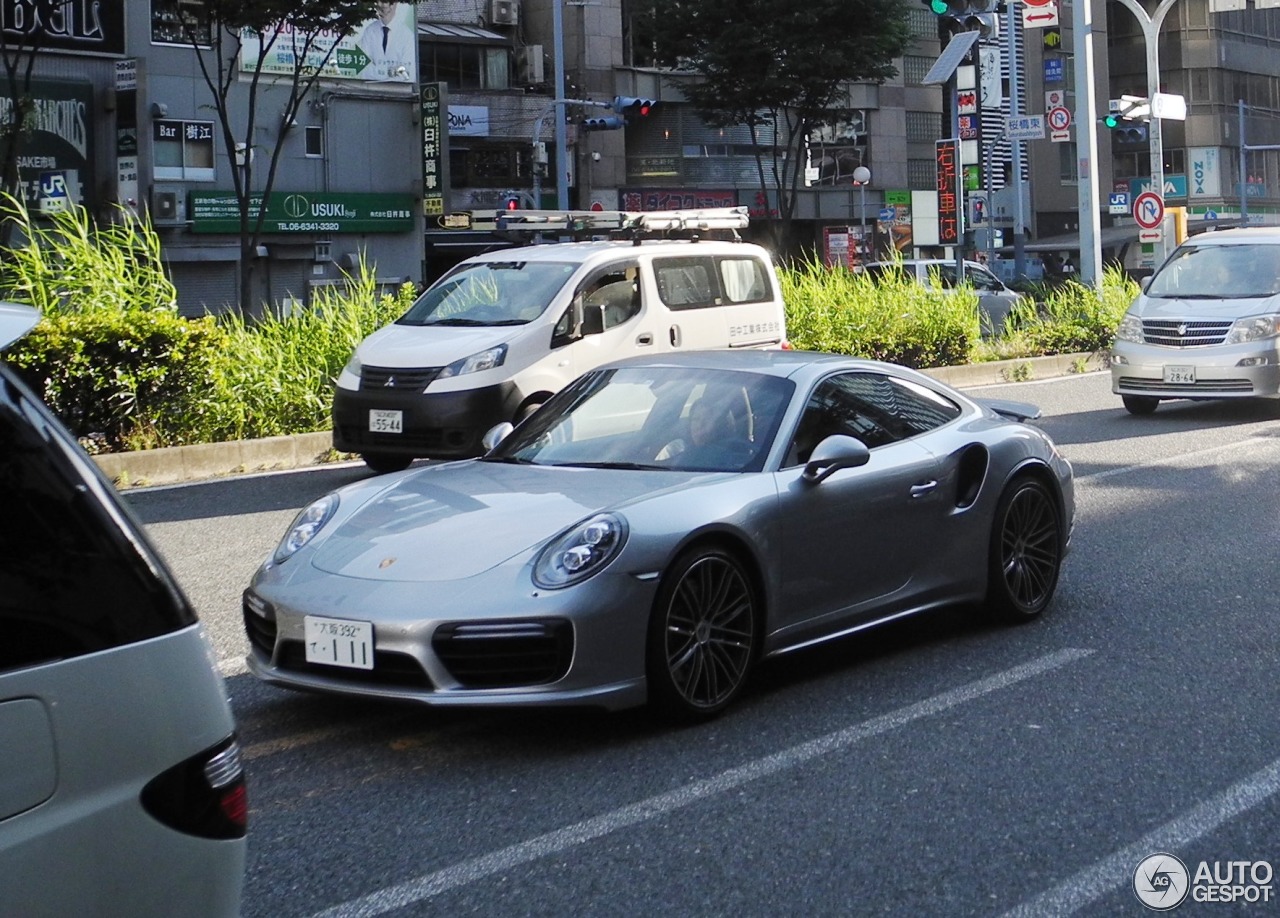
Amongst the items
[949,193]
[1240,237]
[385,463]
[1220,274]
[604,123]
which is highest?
[604,123]

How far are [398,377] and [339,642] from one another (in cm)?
730

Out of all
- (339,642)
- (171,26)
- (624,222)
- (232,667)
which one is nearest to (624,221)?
(624,222)

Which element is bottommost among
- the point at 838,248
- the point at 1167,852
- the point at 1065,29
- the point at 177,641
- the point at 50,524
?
the point at 1167,852

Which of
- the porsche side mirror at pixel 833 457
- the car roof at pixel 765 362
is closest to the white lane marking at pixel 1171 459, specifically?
the car roof at pixel 765 362

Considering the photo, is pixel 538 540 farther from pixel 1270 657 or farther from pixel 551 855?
pixel 1270 657

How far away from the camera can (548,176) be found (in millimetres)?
50438

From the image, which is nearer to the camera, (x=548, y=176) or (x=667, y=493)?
→ (x=667, y=493)

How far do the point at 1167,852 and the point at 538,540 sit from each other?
2154 mm

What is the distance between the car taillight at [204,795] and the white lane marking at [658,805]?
1615mm

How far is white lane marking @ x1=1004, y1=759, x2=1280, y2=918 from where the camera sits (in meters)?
4.21

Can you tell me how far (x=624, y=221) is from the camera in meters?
16.6

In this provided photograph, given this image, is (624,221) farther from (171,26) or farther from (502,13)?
(502,13)

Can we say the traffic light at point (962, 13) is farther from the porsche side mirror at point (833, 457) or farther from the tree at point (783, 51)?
the porsche side mirror at point (833, 457)

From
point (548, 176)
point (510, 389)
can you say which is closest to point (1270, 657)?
point (510, 389)
